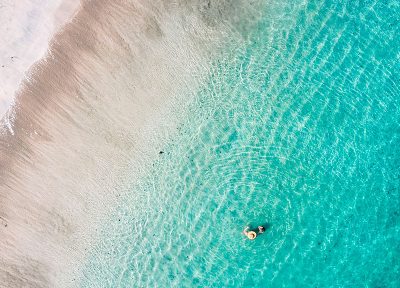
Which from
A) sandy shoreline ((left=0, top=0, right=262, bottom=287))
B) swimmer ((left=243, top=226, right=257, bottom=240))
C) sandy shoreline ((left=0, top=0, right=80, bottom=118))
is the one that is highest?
sandy shoreline ((left=0, top=0, right=80, bottom=118))

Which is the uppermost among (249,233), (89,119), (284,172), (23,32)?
(23,32)

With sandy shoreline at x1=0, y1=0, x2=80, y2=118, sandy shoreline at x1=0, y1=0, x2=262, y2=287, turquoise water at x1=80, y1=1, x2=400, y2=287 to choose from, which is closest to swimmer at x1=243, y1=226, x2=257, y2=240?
turquoise water at x1=80, y1=1, x2=400, y2=287

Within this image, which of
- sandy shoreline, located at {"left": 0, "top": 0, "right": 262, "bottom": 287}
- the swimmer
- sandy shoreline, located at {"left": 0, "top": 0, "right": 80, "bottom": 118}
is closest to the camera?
sandy shoreline, located at {"left": 0, "top": 0, "right": 80, "bottom": 118}

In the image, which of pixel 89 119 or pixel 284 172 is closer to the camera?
pixel 89 119

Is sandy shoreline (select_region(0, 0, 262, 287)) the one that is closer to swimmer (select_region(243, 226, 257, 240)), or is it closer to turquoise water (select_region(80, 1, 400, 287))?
turquoise water (select_region(80, 1, 400, 287))

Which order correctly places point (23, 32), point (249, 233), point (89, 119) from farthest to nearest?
point (249, 233)
point (89, 119)
point (23, 32)

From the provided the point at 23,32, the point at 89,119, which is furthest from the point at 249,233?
the point at 23,32

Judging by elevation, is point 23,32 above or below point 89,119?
above

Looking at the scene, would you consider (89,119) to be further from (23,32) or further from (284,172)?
(284,172)
